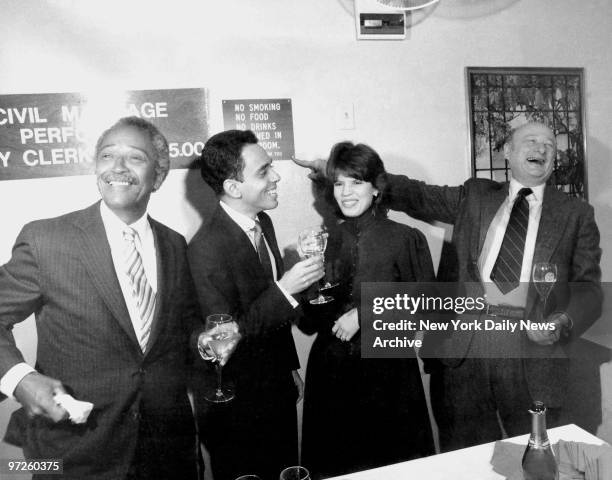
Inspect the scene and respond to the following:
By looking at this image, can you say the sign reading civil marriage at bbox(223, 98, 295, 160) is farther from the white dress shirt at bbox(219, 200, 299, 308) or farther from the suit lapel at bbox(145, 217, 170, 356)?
the suit lapel at bbox(145, 217, 170, 356)

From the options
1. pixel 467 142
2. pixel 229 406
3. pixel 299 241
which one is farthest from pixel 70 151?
pixel 467 142

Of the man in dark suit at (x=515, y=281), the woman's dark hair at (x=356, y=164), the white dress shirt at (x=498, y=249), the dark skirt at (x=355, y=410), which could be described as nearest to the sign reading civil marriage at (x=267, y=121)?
the woman's dark hair at (x=356, y=164)

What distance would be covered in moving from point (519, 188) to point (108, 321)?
1506 millimetres

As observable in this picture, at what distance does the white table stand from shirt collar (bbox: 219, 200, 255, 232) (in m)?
0.79

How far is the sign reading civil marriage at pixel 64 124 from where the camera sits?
4.49 ft

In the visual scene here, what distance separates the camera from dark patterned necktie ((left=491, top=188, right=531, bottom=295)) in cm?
172

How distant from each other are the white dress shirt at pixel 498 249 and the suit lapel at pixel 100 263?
1250 mm

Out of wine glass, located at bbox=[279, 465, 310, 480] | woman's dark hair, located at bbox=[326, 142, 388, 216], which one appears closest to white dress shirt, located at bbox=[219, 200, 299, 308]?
woman's dark hair, located at bbox=[326, 142, 388, 216]

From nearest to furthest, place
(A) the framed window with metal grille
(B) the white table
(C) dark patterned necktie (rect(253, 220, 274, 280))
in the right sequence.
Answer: (B) the white table
(C) dark patterned necktie (rect(253, 220, 274, 280))
(A) the framed window with metal grille

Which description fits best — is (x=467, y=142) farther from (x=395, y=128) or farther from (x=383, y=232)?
(x=383, y=232)

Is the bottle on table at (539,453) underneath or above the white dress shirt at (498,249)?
underneath

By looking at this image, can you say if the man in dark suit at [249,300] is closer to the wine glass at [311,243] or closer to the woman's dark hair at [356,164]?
the wine glass at [311,243]

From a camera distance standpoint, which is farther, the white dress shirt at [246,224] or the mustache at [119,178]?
the white dress shirt at [246,224]

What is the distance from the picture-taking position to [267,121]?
157 centimetres
